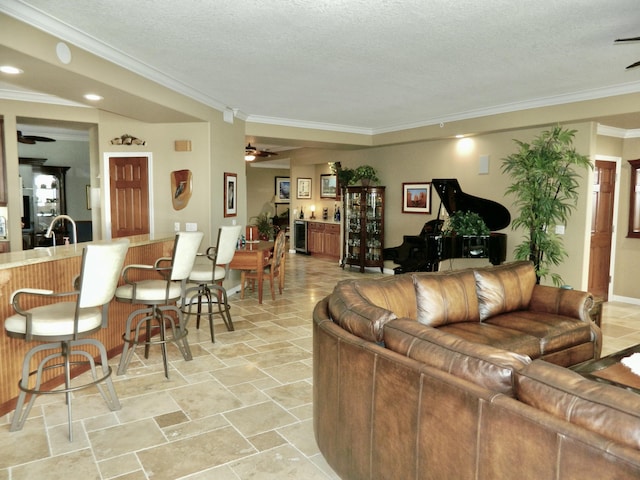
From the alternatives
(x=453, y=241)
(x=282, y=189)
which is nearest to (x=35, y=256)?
(x=453, y=241)

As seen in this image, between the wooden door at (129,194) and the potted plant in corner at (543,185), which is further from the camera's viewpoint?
the wooden door at (129,194)

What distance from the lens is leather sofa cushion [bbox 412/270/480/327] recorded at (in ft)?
11.5

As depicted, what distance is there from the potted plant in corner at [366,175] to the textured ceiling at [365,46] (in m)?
2.87

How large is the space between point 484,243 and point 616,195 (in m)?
2.41

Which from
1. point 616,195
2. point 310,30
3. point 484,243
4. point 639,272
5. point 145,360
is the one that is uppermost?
point 310,30

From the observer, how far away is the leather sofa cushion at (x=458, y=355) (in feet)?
5.22

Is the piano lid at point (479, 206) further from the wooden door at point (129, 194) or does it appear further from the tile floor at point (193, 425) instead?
the wooden door at point (129, 194)

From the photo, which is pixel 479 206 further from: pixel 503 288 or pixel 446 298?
pixel 446 298

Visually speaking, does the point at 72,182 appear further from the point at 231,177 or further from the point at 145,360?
the point at 145,360

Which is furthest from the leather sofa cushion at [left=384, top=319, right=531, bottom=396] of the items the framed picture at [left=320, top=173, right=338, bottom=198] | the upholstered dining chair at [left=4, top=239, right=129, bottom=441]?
the framed picture at [left=320, top=173, right=338, bottom=198]

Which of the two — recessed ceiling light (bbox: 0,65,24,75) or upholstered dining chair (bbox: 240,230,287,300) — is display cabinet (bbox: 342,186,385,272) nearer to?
upholstered dining chair (bbox: 240,230,287,300)

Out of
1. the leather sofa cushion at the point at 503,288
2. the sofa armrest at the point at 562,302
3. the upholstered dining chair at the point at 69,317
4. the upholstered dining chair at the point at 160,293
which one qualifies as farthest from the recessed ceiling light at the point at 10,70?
the sofa armrest at the point at 562,302

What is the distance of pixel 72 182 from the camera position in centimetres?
930

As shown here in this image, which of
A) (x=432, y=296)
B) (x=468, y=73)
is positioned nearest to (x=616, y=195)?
(x=468, y=73)
